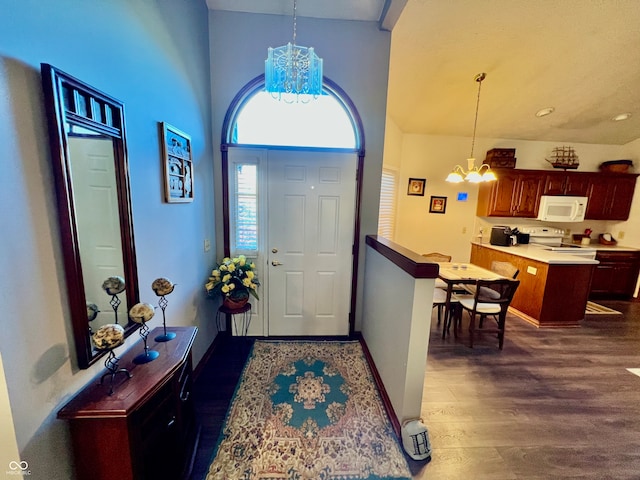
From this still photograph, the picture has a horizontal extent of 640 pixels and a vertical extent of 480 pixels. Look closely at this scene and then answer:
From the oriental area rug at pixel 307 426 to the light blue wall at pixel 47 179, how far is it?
3.09 feet

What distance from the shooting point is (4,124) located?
0.79 metres

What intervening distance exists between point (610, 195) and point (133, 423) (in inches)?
283

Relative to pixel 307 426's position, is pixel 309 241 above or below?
above

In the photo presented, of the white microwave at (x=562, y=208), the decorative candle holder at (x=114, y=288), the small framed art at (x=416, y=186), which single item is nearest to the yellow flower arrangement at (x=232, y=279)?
the decorative candle holder at (x=114, y=288)

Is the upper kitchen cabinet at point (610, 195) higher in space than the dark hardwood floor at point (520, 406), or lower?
higher

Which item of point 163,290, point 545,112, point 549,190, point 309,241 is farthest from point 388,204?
point 163,290

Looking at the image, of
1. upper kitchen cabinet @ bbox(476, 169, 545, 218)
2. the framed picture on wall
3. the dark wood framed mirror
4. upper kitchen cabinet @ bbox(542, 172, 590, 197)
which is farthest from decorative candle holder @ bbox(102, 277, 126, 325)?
upper kitchen cabinet @ bbox(542, 172, 590, 197)

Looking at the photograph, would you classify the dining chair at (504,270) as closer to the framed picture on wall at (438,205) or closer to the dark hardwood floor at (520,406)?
the dark hardwood floor at (520,406)

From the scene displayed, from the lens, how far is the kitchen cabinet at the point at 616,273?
449 centimetres

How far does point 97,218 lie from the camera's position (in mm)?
1165

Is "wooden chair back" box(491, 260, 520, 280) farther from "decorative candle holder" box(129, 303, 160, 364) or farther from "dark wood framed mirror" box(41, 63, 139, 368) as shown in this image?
"dark wood framed mirror" box(41, 63, 139, 368)

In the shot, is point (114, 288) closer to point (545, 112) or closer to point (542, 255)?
point (542, 255)

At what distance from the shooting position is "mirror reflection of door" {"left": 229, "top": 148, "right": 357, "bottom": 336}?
2.72 metres

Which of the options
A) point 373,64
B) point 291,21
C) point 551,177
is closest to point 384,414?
point 373,64
